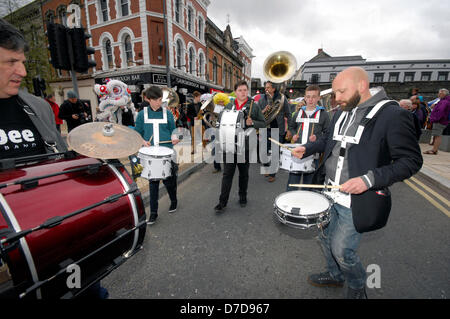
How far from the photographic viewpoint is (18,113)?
1629 mm

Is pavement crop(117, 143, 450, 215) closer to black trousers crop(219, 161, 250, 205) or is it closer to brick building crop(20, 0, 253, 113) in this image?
black trousers crop(219, 161, 250, 205)

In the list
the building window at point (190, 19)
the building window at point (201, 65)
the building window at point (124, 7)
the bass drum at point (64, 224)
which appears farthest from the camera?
the building window at point (201, 65)

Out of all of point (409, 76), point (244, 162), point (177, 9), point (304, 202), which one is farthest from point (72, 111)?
point (409, 76)

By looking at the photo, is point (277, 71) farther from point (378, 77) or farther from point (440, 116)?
point (378, 77)

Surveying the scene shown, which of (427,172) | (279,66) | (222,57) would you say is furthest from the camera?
(222,57)

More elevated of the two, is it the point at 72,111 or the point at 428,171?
the point at 72,111

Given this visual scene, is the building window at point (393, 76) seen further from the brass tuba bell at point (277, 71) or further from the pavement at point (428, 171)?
the brass tuba bell at point (277, 71)

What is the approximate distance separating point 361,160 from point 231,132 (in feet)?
6.81

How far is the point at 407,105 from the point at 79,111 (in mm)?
10090

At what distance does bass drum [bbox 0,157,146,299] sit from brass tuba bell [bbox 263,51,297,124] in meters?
4.66

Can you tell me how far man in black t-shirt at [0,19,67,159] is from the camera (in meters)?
1.44

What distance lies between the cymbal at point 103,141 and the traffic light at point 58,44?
12.2 ft

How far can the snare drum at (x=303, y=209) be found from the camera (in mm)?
1710

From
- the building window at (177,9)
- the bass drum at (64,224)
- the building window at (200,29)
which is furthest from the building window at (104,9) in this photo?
the bass drum at (64,224)
